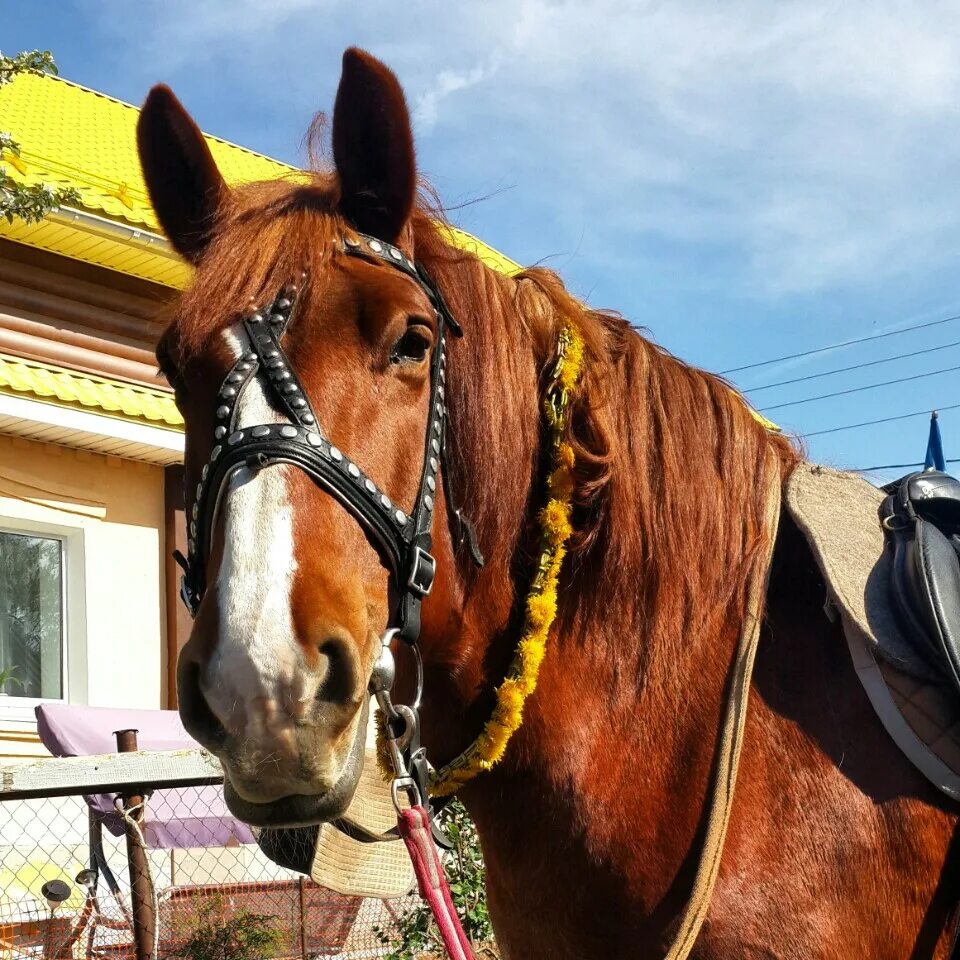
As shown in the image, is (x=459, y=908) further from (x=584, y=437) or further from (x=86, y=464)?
(x=86, y=464)

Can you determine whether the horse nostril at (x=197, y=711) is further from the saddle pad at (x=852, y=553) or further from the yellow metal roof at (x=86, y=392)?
the yellow metal roof at (x=86, y=392)

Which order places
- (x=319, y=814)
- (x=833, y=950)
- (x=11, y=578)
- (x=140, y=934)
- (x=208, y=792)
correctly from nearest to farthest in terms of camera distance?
(x=319, y=814), (x=833, y=950), (x=140, y=934), (x=208, y=792), (x=11, y=578)

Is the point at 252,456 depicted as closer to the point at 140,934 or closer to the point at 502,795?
the point at 502,795

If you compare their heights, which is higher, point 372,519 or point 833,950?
point 372,519

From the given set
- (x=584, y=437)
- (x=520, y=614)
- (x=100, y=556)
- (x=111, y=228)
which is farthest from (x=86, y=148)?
(x=520, y=614)

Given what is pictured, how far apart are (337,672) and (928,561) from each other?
3.60ft

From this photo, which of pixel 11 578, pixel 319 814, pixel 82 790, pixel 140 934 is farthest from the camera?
pixel 11 578

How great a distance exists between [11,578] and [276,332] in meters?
8.04

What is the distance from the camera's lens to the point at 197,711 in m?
1.60

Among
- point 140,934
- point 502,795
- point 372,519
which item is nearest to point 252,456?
point 372,519

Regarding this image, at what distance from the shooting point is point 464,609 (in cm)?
202

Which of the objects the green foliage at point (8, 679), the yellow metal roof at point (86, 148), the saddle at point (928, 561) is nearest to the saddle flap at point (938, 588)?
the saddle at point (928, 561)

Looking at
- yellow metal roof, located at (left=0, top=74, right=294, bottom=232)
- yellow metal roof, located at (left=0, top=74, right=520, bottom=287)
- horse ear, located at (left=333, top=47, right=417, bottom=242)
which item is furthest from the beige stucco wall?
horse ear, located at (left=333, top=47, right=417, bottom=242)

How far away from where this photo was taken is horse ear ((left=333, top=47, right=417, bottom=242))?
204 centimetres
